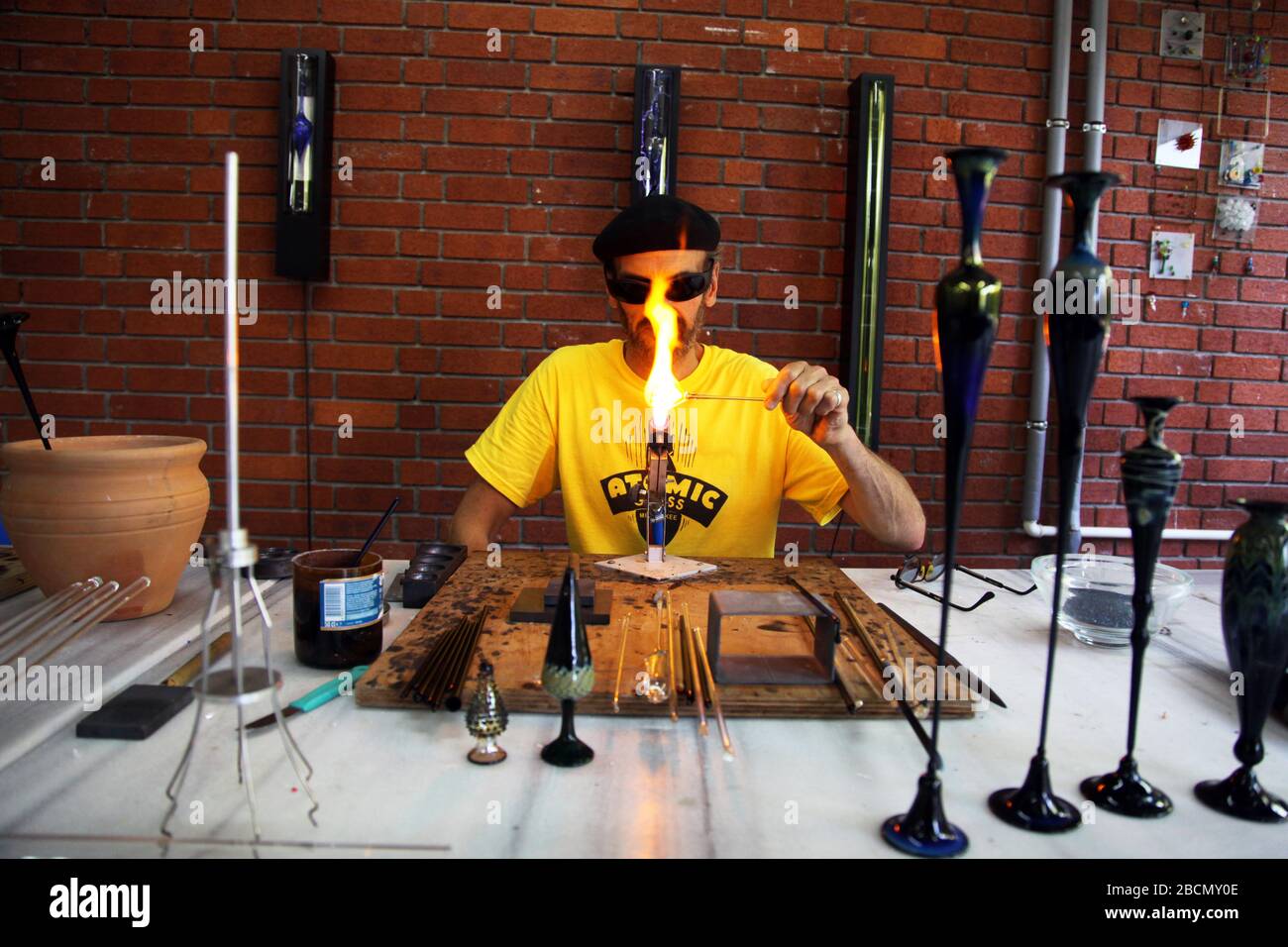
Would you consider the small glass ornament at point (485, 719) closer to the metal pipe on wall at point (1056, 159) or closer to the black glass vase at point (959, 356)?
the black glass vase at point (959, 356)

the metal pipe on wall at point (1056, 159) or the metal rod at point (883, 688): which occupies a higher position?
the metal pipe on wall at point (1056, 159)

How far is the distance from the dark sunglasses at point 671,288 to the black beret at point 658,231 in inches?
3.2

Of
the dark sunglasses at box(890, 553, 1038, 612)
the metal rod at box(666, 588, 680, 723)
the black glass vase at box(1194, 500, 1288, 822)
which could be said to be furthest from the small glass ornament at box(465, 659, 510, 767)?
the dark sunglasses at box(890, 553, 1038, 612)

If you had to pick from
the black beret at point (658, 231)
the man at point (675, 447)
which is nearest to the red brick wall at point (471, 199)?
the man at point (675, 447)

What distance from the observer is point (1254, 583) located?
100 centimetres

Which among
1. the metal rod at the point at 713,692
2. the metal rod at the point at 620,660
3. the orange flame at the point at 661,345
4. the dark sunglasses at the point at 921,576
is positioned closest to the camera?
the metal rod at the point at 713,692

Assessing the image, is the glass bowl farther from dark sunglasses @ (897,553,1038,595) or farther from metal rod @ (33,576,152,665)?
metal rod @ (33,576,152,665)

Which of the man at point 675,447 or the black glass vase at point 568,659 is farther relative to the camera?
the man at point 675,447

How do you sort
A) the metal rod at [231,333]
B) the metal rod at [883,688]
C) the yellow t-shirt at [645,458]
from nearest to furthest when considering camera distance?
the metal rod at [231,333] < the metal rod at [883,688] < the yellow t-shirt at [645,458]

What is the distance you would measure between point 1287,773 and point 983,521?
7.75ft

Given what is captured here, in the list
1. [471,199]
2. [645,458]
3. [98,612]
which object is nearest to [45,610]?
[98,612]

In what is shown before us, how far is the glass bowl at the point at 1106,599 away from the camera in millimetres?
1548

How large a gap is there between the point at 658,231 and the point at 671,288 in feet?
0.51

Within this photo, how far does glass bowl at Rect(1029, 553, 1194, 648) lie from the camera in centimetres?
155
